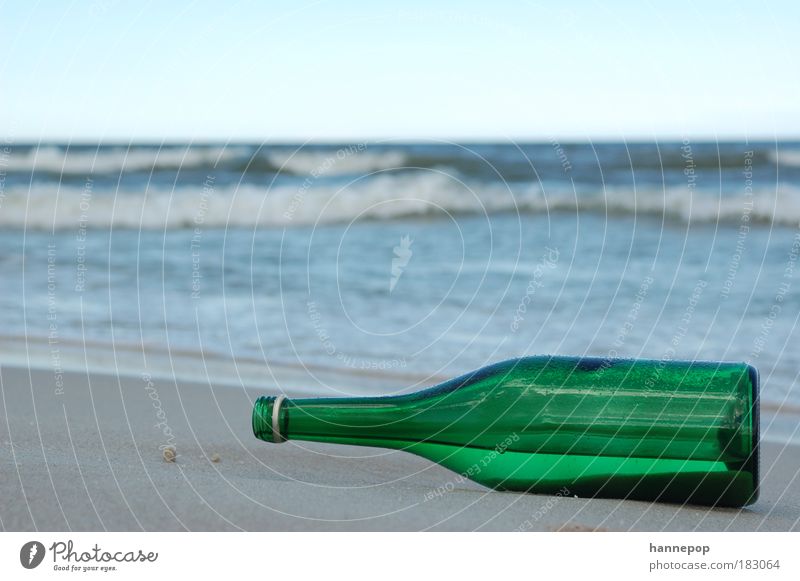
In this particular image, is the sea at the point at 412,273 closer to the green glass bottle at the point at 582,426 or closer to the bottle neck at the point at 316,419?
the green glass bottle at the point at 582,426

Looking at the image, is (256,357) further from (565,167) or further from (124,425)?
(565,167)

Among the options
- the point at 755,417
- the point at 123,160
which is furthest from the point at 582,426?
the point at 123,160

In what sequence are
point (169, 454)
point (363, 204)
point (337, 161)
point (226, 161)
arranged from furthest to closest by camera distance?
point (226, 161) < point (337, 161) < point (363, 204) < point (169, 454)

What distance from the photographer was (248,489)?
1198 millimetres

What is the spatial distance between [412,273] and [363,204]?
2164mm

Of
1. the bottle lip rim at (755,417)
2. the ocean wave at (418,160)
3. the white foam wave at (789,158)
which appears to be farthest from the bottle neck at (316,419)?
the white foam wave at (789,158)

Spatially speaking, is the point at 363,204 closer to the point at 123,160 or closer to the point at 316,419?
the point at 316,419

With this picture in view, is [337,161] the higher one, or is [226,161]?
[226,161]

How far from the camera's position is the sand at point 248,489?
3.62 ft

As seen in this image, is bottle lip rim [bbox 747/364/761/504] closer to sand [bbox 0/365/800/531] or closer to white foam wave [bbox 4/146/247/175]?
sand [bbox 0/365/800/531]

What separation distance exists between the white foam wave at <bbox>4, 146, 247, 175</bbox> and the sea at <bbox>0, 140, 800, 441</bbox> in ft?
6.10

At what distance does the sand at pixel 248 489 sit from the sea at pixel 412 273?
1.43 feet

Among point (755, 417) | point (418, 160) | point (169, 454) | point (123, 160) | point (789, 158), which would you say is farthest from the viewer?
point (123, 160)

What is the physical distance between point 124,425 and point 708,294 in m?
1.64
